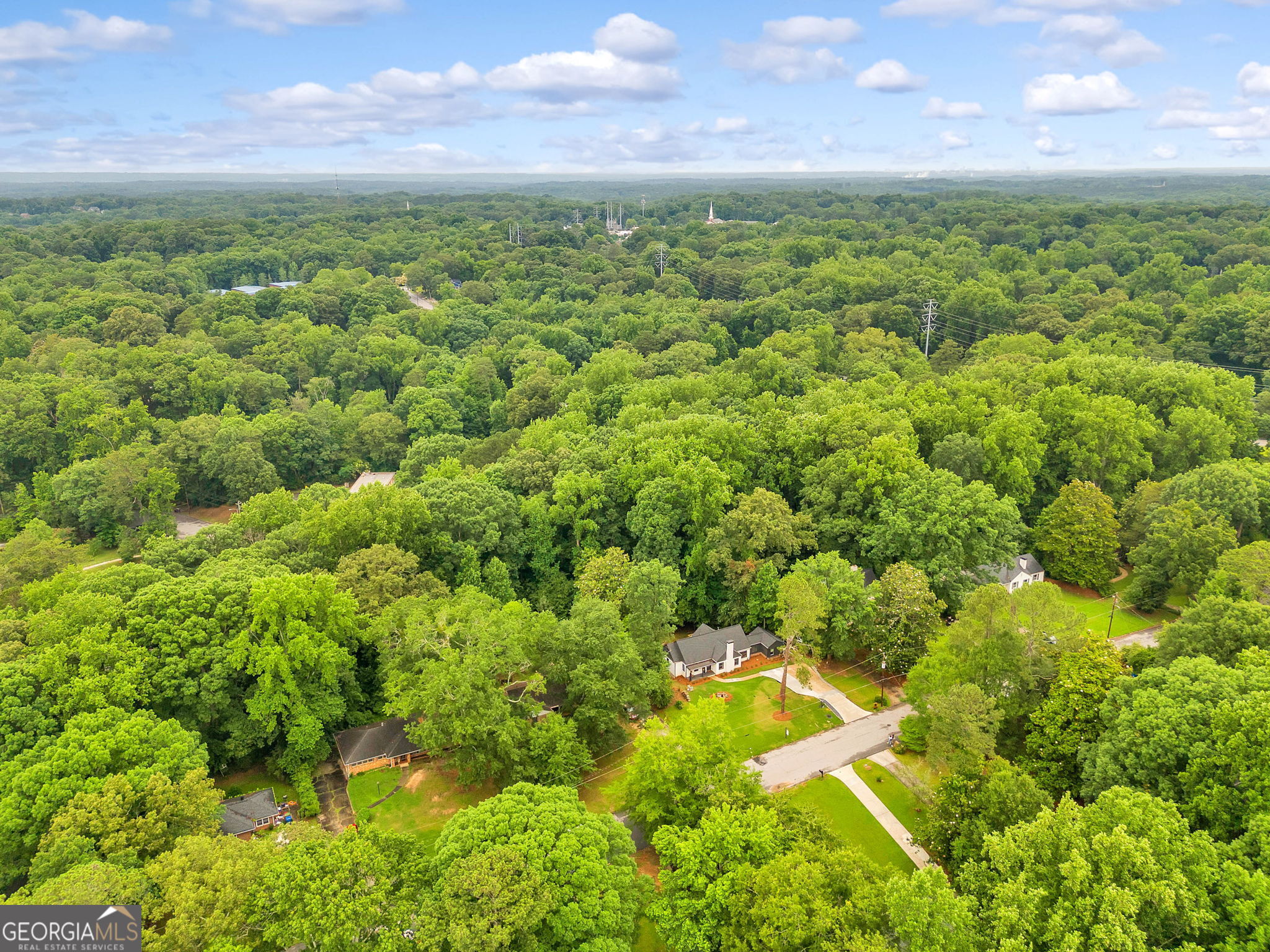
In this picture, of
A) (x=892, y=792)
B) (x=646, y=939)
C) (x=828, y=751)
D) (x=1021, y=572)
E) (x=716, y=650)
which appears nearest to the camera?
(x=646, y=939)

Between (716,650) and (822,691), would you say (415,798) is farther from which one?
(822,691)

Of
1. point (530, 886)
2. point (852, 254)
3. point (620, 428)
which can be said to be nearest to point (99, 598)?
point (530, 886)

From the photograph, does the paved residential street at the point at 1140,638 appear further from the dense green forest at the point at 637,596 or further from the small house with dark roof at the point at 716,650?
the small house with dark roof at the point at 716,650

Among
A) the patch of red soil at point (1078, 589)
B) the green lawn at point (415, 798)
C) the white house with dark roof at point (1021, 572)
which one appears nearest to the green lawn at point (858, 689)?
the white house with dark roof at point (1021, 572)

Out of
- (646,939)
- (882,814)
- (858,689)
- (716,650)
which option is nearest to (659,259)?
(716,650)

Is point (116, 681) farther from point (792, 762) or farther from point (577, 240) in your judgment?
point (577, 240)

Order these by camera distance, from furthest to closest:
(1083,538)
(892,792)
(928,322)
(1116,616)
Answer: (928,322), (1083,538), (1116,616), (892,792)

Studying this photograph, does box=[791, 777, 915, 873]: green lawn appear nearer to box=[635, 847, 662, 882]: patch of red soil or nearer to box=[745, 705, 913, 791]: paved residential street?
box=[745, 705, 913, 791]: paved residential street
